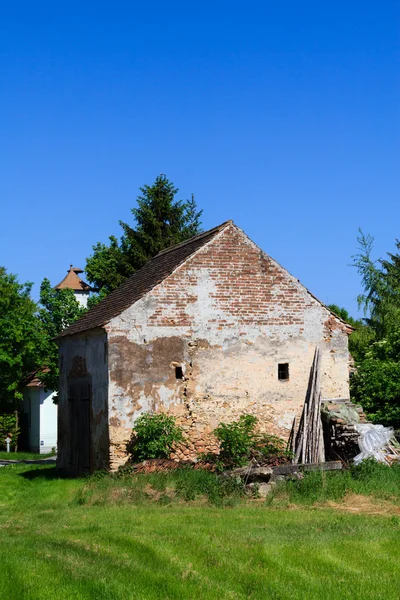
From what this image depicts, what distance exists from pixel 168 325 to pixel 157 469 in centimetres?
393

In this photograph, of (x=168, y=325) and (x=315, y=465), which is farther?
(x=168, y=325)

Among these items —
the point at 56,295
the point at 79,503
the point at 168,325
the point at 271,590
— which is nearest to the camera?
the point at 271,590

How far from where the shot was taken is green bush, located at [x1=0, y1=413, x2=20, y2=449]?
4488 cm

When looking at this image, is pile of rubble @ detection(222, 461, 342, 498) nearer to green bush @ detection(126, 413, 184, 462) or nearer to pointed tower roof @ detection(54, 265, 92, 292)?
green bush @ detection(126, 413, 184, 462)

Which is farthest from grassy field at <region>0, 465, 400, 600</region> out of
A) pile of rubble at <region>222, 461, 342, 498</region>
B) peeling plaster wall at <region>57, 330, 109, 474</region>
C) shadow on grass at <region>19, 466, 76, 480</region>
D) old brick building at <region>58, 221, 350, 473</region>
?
shadow on grass at <region>19, 466, 76, 480</region>

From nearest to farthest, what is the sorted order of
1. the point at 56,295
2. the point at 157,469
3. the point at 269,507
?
1. the point at 269,507
2. the point at 157,469
3. the point at 56,295

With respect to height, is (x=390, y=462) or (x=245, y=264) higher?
(x=245, y=264)

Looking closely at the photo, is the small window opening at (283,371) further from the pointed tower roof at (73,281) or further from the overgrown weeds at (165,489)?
the pointed tower roof at (73,281)

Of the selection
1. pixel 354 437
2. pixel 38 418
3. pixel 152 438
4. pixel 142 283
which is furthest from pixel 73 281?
pixel 354 437

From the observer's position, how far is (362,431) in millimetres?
19312

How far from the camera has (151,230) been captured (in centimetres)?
4284

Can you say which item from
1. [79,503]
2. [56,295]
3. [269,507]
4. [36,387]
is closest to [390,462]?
[269,507]

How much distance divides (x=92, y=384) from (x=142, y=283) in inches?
136

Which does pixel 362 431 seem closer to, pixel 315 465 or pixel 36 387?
pixel 315 465
